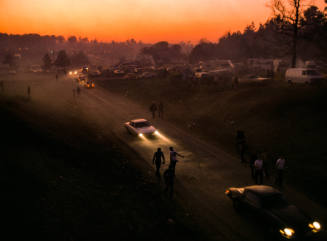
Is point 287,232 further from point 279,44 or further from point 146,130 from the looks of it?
point 279,44

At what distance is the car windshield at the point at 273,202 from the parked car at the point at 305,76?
80.5 ft

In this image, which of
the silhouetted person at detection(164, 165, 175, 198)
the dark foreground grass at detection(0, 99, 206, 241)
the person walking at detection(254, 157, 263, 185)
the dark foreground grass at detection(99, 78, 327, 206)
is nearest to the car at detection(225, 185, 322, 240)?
the dark foreground grass at detection(0, 99, 206, 241)

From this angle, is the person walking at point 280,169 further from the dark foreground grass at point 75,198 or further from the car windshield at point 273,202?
the dark foreground grass at point 75,198

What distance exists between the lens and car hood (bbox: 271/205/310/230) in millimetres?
8367

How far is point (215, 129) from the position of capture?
80.6 feet

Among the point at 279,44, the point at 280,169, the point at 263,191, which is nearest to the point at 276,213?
the point at 263,191

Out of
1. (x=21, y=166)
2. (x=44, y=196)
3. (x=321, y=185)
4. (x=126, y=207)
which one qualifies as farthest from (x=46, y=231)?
(x=321, y=185)

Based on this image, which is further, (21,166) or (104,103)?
(104,103)

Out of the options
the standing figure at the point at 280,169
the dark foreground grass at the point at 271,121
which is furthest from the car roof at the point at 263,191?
the dark foreground grass at the point at 271,121

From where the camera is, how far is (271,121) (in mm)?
22625

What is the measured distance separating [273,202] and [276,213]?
20.7 inches

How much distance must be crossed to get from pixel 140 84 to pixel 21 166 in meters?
43.9

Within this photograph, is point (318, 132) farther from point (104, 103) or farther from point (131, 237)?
point (104, 103)

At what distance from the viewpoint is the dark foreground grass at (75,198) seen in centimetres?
822
